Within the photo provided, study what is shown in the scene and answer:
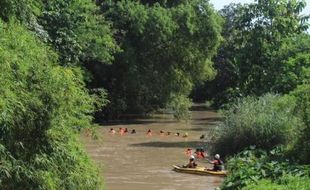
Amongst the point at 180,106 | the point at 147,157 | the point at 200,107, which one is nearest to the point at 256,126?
the point at 147,157

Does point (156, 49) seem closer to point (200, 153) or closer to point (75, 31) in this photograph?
point (75, 31)

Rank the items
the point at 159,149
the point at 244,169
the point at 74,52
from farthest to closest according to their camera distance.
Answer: the point at 159,149, the point at 74,52, the point at 244,169

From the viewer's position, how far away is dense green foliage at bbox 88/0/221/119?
41344 millimetres

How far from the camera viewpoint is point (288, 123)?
68.8 ft

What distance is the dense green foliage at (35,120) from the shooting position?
414 inches

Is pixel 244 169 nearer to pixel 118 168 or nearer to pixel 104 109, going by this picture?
pixel 118 168

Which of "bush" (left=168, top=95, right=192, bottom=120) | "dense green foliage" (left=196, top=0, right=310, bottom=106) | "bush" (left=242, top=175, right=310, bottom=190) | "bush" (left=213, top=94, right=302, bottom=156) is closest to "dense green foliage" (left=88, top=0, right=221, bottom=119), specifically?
"bush" (left=168, top=95, right=192, bottom=120)

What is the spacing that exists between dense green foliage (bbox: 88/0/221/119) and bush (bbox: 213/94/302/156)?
19.4 meters

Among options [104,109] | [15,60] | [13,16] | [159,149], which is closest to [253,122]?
[159,149]

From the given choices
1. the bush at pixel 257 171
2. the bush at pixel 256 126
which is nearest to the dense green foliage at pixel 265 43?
the bush at pixel 256 126

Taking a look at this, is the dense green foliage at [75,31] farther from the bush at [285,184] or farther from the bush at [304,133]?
the bush at [285,184]

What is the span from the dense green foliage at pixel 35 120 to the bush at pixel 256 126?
1029 cm

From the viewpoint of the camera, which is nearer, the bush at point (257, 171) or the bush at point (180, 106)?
the bush at point (257, 171)

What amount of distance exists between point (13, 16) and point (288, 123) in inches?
436
